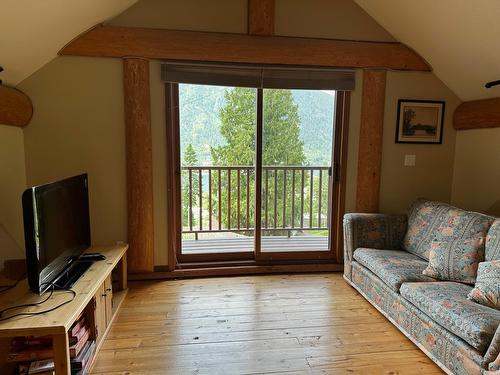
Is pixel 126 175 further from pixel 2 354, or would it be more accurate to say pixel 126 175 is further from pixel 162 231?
pixel 2 354

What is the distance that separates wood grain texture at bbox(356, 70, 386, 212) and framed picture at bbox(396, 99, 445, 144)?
0.22 meters

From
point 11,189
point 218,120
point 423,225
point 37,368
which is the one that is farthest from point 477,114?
point 11,189

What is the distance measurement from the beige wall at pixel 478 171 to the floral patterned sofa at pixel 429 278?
670mm

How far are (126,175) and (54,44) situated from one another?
3.86 ft

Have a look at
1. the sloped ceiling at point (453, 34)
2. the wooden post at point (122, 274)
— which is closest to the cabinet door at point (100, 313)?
the wooden post at point (122, 274)

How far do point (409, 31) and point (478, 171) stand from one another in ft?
4.94

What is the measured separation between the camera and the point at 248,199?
13.3 ft

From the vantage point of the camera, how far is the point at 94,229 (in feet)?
9.75

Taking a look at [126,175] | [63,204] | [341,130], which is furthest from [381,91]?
[63,204]

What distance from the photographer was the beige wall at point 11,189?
238cm

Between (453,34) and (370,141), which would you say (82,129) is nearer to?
(370,141)

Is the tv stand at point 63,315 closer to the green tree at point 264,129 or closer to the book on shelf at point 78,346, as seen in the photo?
the book on shelf at point 78,346

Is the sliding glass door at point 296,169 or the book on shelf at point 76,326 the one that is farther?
the sliding glass door at point 296,169

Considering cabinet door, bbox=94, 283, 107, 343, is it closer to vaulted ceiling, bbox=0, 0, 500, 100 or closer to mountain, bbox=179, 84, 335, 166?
mountain, bbox=179, 84, 335, 166
